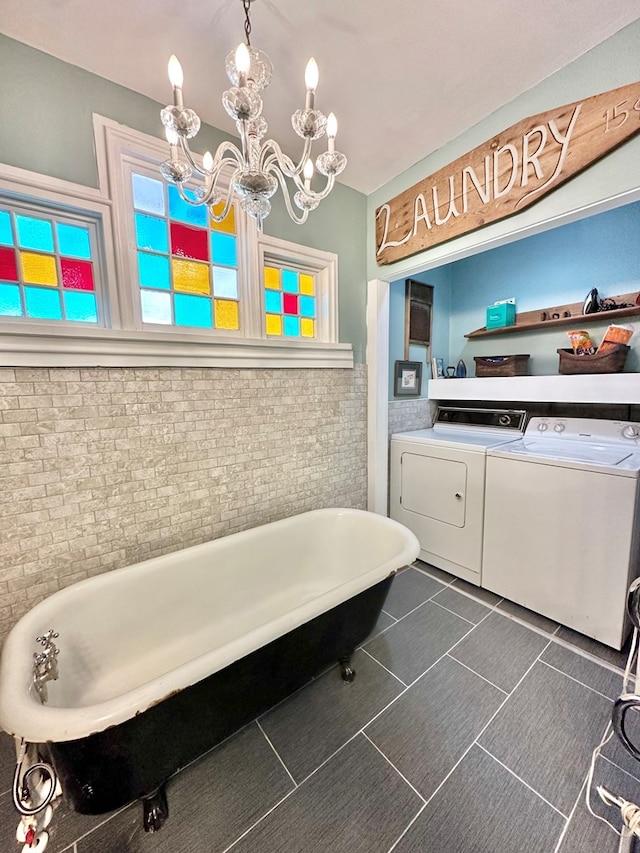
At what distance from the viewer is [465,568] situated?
2.24 metres

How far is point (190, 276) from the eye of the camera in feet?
5.78

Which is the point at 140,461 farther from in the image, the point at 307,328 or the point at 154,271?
the point at 307,328

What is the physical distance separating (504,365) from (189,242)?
7.42ft

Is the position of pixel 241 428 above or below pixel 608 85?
below

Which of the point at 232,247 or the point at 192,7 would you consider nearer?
the point at 192,7

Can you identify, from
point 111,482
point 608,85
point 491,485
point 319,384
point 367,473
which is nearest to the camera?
point 608,85

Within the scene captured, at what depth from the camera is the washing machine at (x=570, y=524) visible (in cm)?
160

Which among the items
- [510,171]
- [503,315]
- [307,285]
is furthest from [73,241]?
[503,315]

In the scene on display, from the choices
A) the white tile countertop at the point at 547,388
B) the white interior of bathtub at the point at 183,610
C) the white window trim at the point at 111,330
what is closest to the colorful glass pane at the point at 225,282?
the white window trim at the point at 111,330

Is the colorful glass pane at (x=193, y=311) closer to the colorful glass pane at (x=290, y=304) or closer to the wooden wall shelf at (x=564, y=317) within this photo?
the colorful glass pane at (x=290, y=304)

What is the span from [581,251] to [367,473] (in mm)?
2119

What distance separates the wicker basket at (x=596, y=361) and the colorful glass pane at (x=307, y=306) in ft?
5.50

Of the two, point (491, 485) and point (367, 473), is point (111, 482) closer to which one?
point (367, 473)

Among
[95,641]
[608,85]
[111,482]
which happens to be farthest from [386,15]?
[95,641]
